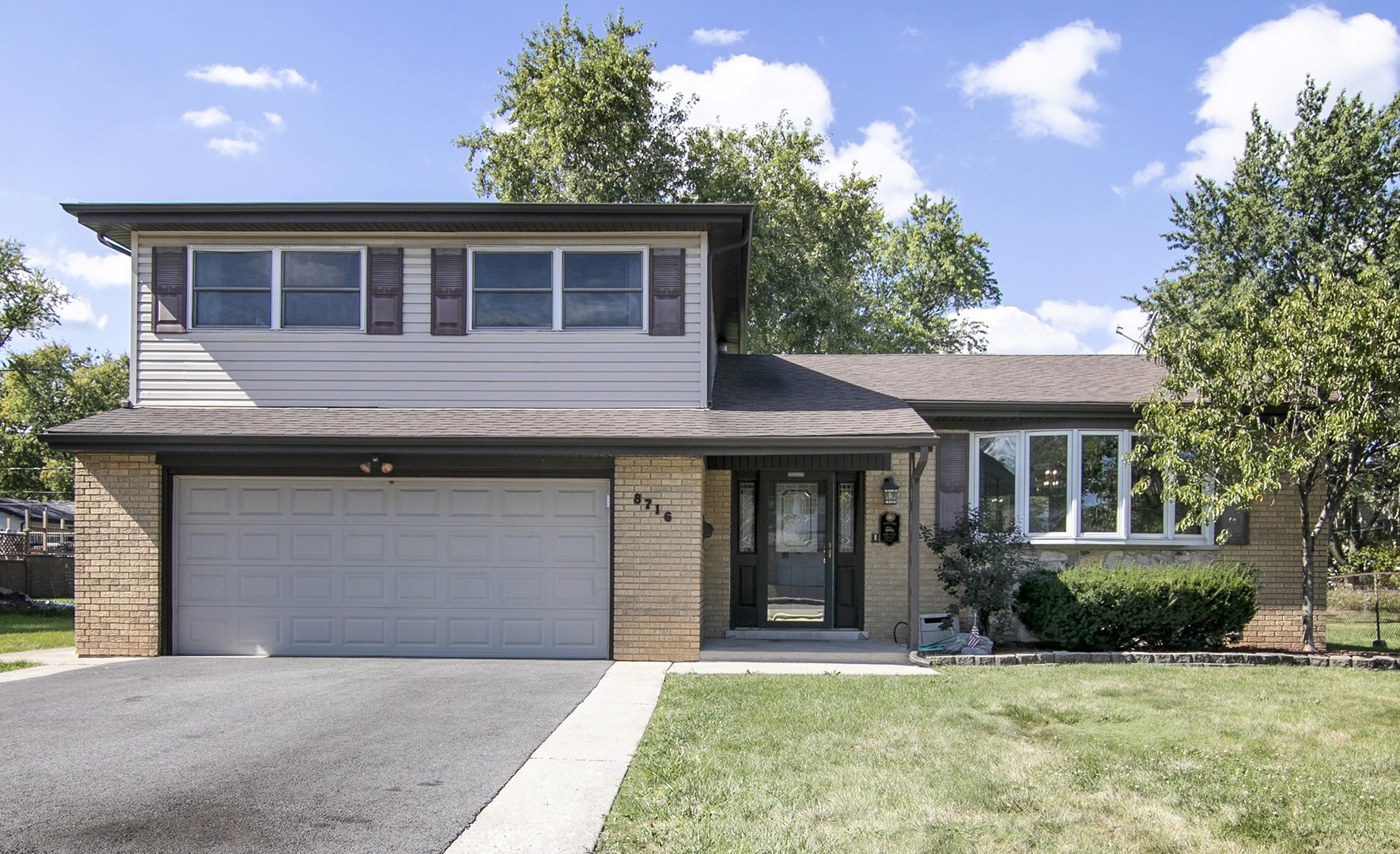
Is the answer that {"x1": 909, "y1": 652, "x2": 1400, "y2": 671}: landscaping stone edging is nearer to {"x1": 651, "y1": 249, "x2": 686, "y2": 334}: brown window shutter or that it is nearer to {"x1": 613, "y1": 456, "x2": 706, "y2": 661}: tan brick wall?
{"x1": 613, "y1": 456, "x2": 706, "y2": 661}: tan brick wall

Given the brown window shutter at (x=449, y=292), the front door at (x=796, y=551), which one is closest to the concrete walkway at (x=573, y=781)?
the front door at (x=796, y=551)

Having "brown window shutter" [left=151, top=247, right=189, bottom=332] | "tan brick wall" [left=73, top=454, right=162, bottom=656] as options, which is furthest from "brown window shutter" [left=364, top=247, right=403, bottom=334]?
"tan brick wall" [left=73, top=454, right=162, bottom=656]

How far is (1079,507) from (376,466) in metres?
8.79

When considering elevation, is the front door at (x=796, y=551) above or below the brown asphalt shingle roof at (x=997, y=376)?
below

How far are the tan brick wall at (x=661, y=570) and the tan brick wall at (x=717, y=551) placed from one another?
2039mm

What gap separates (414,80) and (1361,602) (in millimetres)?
21320

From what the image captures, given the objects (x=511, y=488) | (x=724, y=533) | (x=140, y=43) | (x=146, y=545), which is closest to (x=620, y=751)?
(x=511, y=488)

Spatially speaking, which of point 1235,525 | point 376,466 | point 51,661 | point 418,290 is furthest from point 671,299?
point 51,661

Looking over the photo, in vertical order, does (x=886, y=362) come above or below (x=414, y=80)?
below

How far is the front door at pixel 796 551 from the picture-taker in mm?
13375

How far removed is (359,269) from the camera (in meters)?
12.0

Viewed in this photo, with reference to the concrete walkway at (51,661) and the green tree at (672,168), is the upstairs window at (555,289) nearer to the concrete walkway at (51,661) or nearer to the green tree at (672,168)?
the concrete walkway at (51,661)

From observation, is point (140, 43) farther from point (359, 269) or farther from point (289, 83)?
point (359, 269)

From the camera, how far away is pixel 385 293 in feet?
39.3
